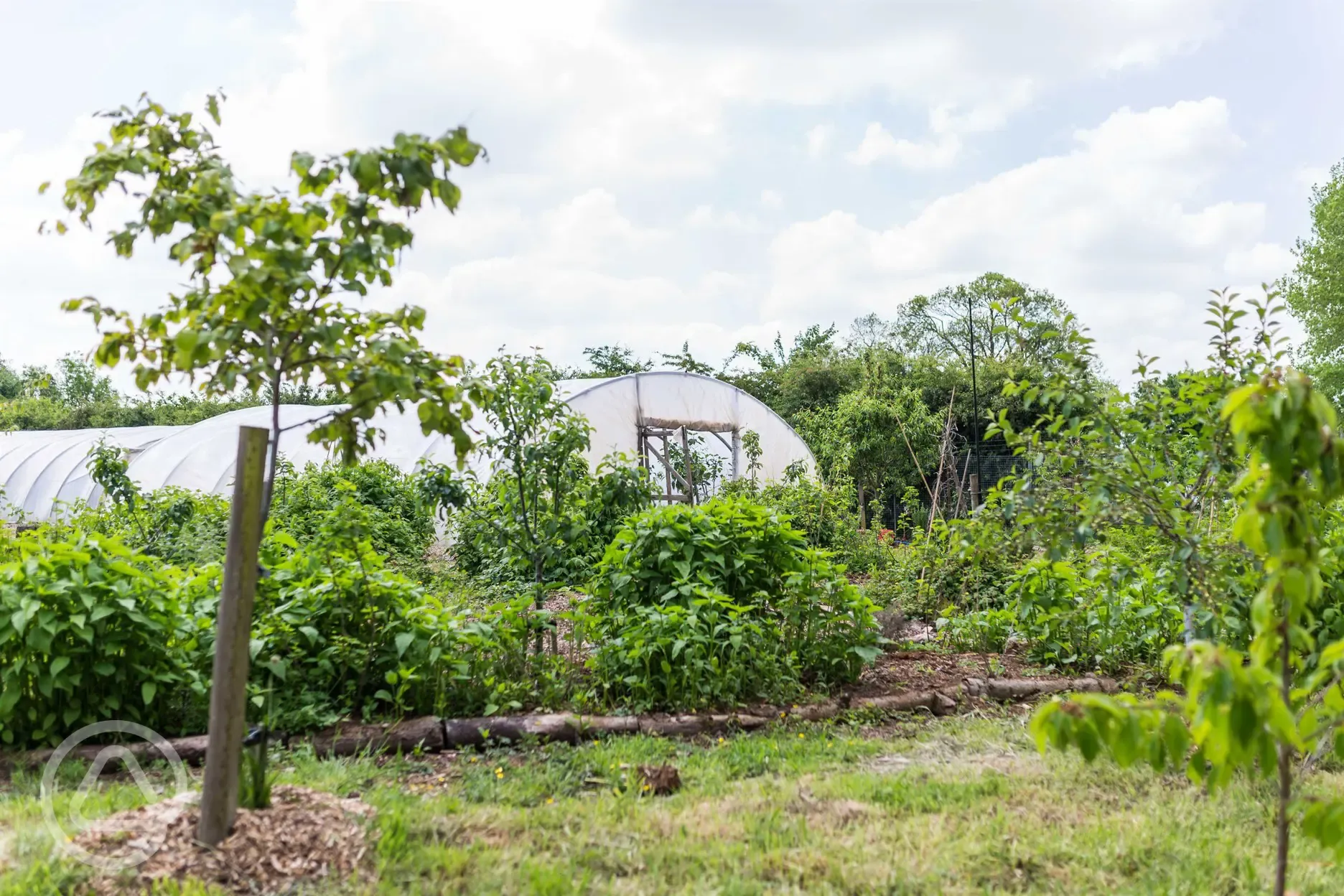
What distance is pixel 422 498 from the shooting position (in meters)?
6.09

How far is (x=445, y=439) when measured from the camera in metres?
14.3

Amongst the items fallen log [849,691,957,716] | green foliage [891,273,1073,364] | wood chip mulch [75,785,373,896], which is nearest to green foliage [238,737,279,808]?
wood chip mulch [75,785,373,896]

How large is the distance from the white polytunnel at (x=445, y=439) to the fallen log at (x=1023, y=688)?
7254mm

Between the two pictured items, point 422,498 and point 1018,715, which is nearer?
point 1018,715

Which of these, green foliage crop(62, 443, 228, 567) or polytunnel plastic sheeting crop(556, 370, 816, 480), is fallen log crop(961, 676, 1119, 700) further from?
polytunnel plastic sheeting crop(556, 370, 816, 480)

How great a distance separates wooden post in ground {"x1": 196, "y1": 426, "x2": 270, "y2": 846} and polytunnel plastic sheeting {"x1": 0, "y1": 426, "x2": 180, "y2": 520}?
651 inches

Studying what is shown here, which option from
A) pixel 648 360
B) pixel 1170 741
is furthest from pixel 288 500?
pixel 648 360

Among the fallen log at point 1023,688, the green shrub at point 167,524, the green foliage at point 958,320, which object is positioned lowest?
the fallen log at point 1023,688

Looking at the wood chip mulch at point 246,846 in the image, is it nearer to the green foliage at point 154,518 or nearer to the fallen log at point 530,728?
the fallen log at point 530,728

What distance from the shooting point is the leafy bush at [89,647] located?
12.1ft

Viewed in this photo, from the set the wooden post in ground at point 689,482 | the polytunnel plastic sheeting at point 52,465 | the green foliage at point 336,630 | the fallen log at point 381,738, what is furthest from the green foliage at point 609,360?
the fallen log at point 381,738

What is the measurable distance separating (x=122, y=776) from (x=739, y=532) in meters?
3.16

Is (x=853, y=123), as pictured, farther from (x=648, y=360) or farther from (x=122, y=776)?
(x=648, y=360)

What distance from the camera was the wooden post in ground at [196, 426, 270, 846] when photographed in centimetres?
268
